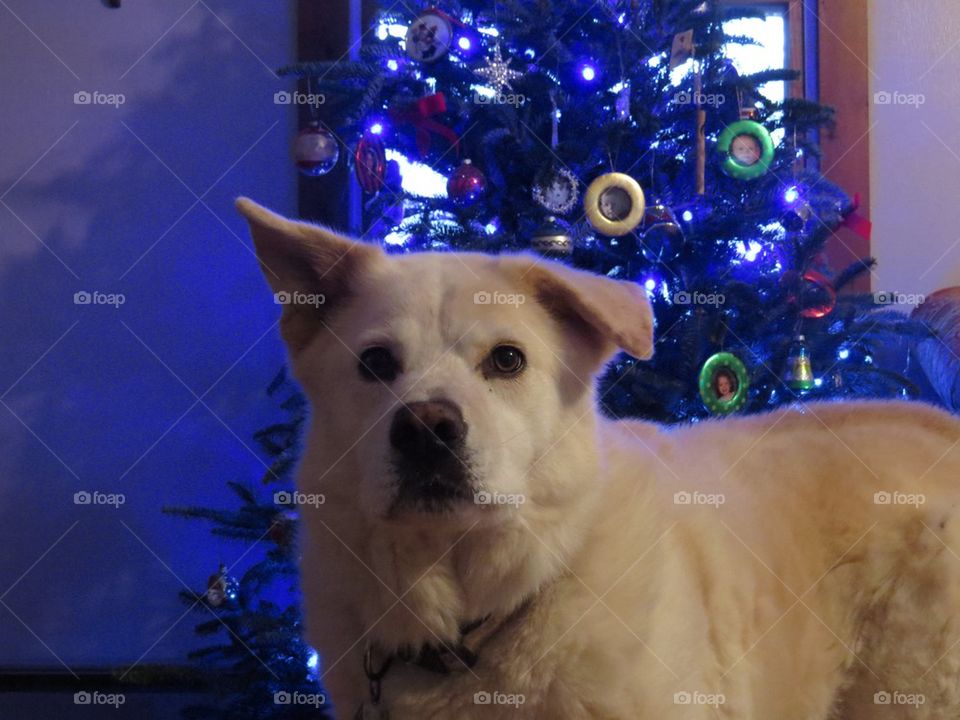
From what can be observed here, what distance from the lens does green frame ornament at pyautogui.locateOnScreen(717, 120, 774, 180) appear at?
2.76 m

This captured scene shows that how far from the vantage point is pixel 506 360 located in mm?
1654

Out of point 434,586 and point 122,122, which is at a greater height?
point 122,122

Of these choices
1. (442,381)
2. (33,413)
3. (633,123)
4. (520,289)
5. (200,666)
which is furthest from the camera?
(33,413)

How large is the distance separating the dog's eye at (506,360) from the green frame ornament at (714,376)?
1.18 m

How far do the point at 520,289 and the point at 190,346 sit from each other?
97.2 inches

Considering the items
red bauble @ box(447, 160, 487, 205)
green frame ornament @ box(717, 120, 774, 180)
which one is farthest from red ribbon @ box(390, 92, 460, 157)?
green frame ornament @ box(717, 120, 774, 180)

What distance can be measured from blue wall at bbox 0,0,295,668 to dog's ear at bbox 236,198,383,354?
6.95 feet

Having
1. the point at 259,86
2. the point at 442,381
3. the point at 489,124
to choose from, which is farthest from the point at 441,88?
the point at 442,381

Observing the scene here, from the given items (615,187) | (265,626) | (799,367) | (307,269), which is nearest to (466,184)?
(615,187)

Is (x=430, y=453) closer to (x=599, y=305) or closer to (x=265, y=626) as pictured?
(x=599, y=305)

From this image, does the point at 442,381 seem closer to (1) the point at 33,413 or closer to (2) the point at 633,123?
(2) the point at 633,123

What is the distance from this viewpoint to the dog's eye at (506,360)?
64.7 inches

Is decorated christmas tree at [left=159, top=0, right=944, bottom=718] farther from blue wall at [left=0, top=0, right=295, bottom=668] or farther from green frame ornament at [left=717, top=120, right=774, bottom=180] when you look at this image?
blue wall at [left=0, top=0, right=295, bottom=668]

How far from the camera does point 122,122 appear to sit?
3.80m
